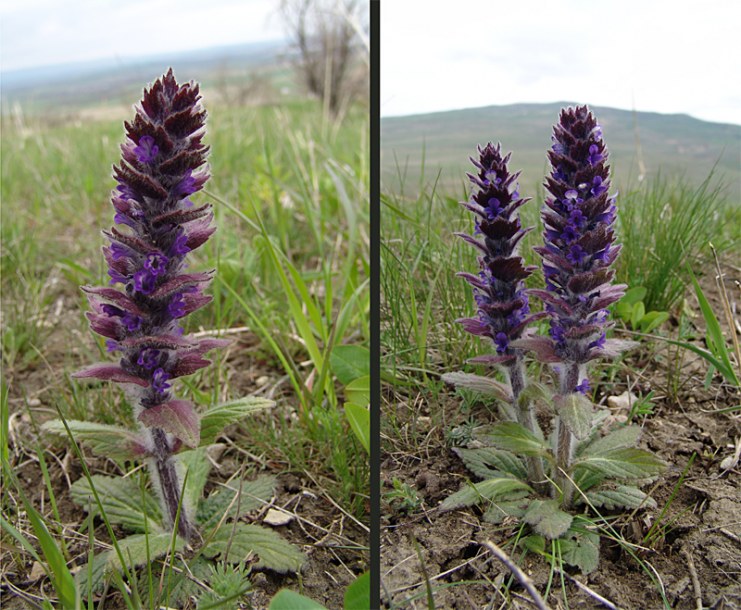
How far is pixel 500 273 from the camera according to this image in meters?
2.14

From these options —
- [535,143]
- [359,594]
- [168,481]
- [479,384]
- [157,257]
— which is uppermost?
[535,143]

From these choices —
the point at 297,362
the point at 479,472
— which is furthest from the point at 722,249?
the point at 297,362

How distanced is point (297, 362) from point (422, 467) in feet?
6.14

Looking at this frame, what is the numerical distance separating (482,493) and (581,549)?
11.6 inches

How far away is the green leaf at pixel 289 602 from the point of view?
215 cm

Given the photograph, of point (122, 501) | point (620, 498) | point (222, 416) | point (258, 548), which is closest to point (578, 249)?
point (620, 498)

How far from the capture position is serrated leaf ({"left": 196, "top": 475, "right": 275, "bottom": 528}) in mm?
2766

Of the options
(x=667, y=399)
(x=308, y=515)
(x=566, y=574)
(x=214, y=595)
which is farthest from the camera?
(x=308, y=515)

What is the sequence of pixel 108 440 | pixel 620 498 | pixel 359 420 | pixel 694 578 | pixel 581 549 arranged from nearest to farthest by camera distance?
1. pixel 694 578
2. pixel 581 549
3. pixel 620 498
4. pixel 108 440
5. pixel 359 420

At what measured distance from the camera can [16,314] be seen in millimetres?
4051

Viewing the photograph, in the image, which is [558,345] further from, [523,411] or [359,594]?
[359,594]

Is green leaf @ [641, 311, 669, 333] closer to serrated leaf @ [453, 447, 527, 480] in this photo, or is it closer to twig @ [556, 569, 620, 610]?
serrated leaf @ [453, 447, 527, 480]

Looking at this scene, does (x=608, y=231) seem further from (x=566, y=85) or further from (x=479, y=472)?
(x=479, y=472)

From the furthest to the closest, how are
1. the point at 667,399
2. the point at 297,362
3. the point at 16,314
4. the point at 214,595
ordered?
the point at 16,314 < the point at 297,362 < the point at 214,595 < the point at 667,399
